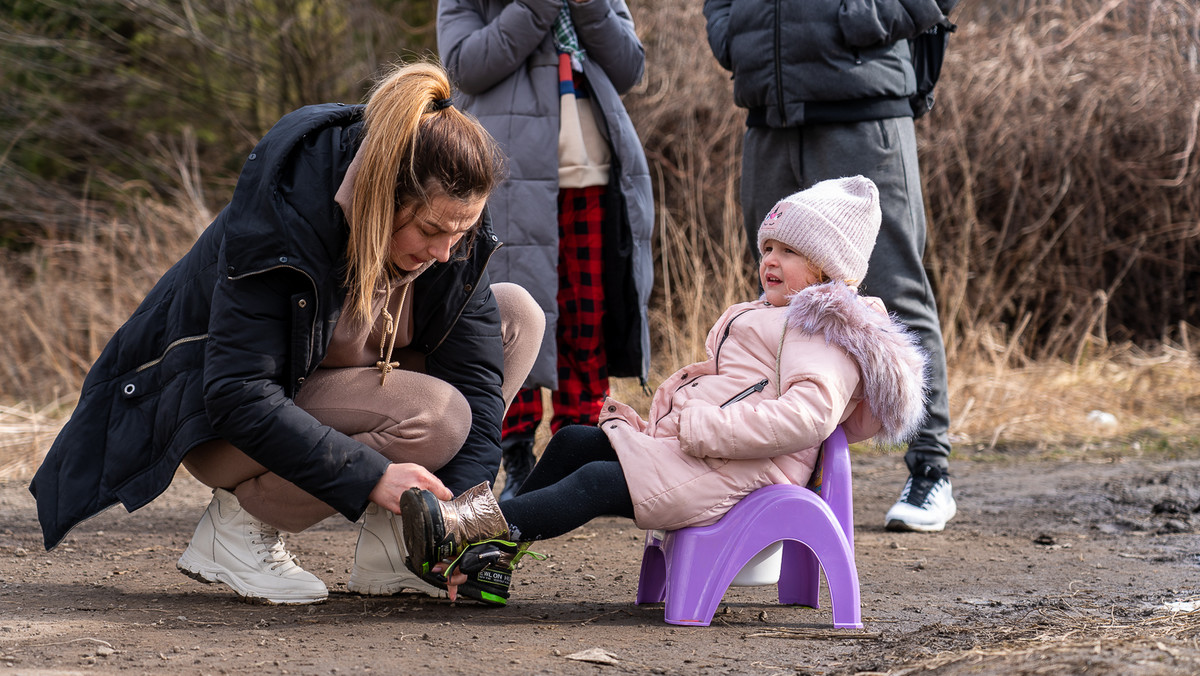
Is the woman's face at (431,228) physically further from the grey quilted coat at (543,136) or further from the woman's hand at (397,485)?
the grey quilted coat at (543,136)

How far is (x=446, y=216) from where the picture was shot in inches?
99.4

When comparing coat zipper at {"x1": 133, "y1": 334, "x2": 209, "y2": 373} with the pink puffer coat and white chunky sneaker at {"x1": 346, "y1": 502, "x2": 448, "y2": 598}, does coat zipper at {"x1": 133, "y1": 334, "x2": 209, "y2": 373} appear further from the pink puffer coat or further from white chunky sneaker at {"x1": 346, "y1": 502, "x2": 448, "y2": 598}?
the pink puffer coat

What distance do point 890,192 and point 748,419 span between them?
153 cm

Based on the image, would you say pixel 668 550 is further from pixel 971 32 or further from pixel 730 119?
pixel 971 32

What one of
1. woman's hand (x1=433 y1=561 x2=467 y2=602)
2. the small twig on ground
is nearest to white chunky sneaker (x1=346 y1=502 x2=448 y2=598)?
woman's hand (x1=433 y1=561 x2=467 y2=602)

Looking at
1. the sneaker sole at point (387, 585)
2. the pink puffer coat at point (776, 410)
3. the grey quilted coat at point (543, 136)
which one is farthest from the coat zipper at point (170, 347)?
the grey quilted coat at point (543, 136)

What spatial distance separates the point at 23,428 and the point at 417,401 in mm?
3437

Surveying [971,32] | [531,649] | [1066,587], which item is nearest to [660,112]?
[971,32]

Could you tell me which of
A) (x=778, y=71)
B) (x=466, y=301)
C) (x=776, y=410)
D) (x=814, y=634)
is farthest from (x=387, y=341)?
(x=778, y=71)

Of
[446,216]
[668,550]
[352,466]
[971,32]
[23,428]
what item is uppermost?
[971,32]

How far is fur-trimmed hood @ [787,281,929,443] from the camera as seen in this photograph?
2652 millimetres

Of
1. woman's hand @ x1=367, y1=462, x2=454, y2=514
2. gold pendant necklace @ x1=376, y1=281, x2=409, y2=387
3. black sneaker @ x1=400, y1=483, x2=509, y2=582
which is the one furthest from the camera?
gold pendant necklace @ x1=376, y1=281, x2=409, y2=387

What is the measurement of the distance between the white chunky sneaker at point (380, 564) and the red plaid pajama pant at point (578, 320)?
1.14m

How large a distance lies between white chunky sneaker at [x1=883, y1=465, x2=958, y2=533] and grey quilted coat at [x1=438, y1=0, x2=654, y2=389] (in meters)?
0.97
